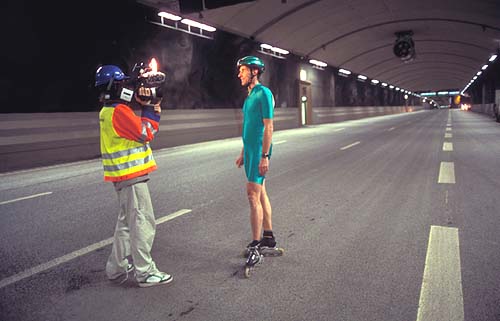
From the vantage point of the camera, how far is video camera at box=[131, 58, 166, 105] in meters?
3.04

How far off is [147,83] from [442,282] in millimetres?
2938

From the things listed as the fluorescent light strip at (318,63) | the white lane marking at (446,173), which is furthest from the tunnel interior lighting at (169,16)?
the fluorescent light strip at (318,63)

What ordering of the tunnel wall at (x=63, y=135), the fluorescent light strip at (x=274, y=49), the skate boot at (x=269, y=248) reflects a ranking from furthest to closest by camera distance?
the fluorescent light strip at (x=274, y=49) < the tunnel wall at (x=63, y=135) < the skate boot at (x=269, y=248)

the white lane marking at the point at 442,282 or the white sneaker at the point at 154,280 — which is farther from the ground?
the white sneaker at the point at 154,280

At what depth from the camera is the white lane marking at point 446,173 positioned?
7109 mm

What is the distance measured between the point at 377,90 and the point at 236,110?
39.1 meters

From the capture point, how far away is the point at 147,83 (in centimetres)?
304

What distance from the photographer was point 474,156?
10.3 meters

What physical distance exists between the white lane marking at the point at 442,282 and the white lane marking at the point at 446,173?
3.32 m

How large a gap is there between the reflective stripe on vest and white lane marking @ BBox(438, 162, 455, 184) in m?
6.07

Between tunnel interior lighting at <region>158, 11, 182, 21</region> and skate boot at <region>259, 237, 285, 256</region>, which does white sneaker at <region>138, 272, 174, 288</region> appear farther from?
tunnel interior lighting at <region>158, 11, 182, 21</region>

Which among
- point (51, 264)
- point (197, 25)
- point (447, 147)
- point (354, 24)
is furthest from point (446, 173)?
point (354, 24)

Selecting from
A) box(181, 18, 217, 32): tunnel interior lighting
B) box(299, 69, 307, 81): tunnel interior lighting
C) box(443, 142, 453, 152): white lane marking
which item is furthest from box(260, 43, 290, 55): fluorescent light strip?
box(443, 142, 453, 152): white lane marking

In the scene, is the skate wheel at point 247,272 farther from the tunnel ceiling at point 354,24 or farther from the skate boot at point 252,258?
the tunnel ceiling at point 354,24
